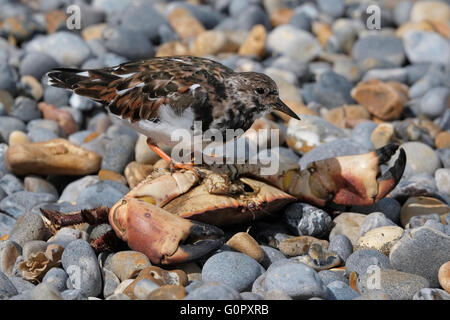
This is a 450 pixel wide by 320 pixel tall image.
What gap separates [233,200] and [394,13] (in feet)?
23.9

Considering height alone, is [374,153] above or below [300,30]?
below

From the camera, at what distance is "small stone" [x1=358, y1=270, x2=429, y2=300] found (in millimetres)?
3949

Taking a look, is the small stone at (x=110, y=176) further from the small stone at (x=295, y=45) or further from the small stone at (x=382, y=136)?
the small stone at (x=295, y=45)

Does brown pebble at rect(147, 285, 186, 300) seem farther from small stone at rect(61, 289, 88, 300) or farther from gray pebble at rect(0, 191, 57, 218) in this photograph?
gray pebble at rect(0, 191, 57, 218)

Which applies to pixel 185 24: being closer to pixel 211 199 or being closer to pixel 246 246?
pixel 211 199

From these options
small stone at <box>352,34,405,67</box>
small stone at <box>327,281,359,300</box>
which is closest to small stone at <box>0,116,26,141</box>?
small stone at <box>327,281,359,300</box>

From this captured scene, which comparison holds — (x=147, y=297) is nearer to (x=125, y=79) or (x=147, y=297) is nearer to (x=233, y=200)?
(x=233, y=200)

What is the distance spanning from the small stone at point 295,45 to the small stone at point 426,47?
136 centimetres

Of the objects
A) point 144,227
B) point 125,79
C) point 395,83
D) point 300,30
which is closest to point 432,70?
point 395,83

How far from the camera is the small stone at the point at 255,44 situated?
8.97 meters

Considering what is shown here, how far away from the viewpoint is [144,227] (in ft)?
13.5

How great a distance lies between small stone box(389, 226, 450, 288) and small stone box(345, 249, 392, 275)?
0.47 feet

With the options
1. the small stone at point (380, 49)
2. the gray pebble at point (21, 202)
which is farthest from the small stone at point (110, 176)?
the small stone at point (380, 49)

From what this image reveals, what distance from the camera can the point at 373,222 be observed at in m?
4.88
